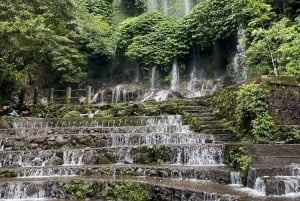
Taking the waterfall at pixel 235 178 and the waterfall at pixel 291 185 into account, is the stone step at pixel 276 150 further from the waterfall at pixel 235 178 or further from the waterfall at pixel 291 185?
the waterfall at pixel 291 185

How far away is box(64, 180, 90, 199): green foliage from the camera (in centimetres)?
842

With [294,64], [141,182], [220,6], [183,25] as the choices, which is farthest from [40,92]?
[141,182]

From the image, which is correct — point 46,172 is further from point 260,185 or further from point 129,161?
point 260,185

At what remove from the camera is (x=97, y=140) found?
12508 mm

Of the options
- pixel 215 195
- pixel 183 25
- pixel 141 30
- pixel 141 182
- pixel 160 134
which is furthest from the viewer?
pixel 141 30

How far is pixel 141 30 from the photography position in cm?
2773

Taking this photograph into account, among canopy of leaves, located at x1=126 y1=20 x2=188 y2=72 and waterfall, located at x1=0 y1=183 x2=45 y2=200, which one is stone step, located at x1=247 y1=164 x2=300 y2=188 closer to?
waterfall, located at x1=0 y1=183 x2=45 y2=200

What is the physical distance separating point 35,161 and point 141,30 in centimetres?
1827

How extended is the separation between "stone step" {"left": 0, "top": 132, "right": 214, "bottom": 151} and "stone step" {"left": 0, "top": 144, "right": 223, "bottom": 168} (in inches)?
42.6

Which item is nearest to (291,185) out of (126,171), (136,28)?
(126,171)

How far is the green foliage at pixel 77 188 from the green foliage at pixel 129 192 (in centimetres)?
45

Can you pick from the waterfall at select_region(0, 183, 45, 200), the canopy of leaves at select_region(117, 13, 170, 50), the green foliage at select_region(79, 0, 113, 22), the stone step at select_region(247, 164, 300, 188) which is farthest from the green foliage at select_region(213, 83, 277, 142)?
the green foliage at select_region(79, 0, 113, 22)

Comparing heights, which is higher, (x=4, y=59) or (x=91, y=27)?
(x=91, y=27)

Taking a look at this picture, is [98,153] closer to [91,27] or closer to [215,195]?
[215,195]
